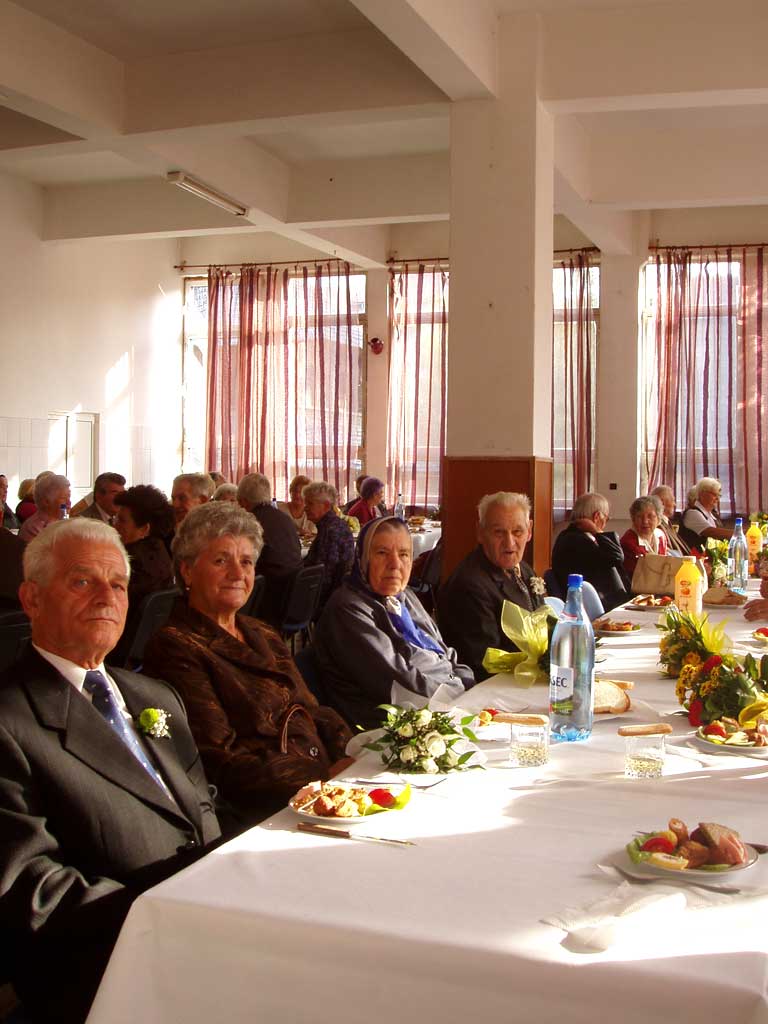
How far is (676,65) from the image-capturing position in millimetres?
6586

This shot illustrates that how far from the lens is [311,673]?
2.98m

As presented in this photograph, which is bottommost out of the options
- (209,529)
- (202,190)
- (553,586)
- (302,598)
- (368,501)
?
(302,598)

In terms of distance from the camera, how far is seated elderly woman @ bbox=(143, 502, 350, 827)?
231 centimetres

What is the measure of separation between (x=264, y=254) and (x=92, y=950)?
39.9 ft

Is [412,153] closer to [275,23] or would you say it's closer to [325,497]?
[275,23]

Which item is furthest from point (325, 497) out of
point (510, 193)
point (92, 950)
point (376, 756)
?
point (92, 950)

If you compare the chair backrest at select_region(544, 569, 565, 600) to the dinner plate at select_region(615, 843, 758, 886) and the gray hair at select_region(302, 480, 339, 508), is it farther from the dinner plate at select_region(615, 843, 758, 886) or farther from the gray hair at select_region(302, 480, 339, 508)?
the dinner plate at select_region(615, 843, 758, 886)

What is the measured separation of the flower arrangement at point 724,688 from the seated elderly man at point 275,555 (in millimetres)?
3687

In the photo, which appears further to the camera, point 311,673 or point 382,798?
point 311,673

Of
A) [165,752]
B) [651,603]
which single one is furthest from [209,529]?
[651,603]

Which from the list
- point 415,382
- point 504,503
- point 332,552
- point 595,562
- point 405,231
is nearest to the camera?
point 504,503

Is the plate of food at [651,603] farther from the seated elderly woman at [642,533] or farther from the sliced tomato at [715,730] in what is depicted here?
the sliced tomato at [715,730]

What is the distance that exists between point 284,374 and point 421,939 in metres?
12.0

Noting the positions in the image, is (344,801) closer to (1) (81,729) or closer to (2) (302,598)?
(1) (81,729)
